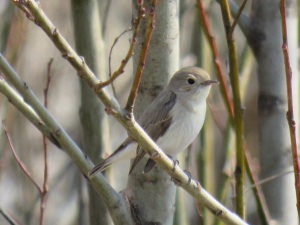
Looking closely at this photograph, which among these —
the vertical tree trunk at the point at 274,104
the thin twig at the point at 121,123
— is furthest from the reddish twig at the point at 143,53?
the vertical tree trunk at the point at 274,104

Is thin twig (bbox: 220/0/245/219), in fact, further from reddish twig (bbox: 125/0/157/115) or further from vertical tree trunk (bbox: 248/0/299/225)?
reddish twig (bbox: 125/0/157/115)

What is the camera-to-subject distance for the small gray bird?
2885 millimetres

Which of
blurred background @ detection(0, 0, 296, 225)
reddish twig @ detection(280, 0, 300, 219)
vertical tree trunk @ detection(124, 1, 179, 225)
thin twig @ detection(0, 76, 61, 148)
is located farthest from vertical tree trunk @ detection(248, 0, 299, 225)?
thin twig @ detection(0, 76, 61, 148)

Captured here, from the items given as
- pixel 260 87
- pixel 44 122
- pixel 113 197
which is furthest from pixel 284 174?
pixel 44 122

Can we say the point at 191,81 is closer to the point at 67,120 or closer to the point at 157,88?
the point at 157,88

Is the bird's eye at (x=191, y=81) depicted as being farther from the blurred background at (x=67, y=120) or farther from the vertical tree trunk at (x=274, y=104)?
the vertical tree trunk at (x=274, y=104)

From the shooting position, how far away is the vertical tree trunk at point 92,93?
2.90 m

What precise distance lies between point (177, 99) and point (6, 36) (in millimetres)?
1816

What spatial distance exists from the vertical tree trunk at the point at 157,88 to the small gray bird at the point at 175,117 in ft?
0.38

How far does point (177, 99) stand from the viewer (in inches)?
119

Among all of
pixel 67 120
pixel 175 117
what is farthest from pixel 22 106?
pixel 67 120

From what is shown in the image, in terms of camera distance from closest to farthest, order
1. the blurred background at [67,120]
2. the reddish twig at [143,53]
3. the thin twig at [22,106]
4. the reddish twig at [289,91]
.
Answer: the reddish twig at [143,53] → the reddish twig at [289,91] → the thin twig at [22,106] → the blurred background at [67,120]

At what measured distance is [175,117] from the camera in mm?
2969

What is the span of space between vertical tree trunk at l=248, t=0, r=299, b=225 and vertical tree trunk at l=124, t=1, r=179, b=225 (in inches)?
25.2
